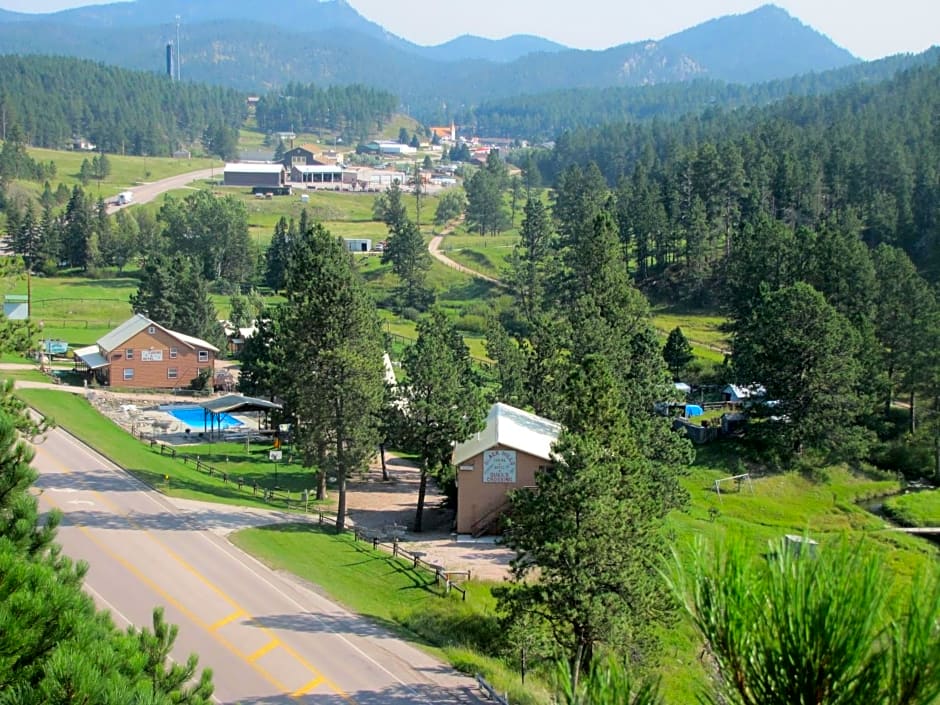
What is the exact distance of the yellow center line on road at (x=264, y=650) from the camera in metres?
23.1

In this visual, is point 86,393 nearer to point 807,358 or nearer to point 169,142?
point 807,358

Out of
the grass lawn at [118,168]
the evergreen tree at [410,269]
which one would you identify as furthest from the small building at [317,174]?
the evergreen tree at [410,269]

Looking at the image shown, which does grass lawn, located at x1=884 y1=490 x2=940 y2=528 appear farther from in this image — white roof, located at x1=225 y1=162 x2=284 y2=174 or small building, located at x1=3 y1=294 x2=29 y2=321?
white roof, located at x1=225 y1=162 x2=284 y2=174

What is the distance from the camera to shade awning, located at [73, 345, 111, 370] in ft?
188

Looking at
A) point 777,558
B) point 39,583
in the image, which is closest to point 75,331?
point 39,583

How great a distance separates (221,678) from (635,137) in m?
158

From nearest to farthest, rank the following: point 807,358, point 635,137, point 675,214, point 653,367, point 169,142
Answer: point 653,367 → point 807,358 → point 675,214 → point 635,137 → point 169,142

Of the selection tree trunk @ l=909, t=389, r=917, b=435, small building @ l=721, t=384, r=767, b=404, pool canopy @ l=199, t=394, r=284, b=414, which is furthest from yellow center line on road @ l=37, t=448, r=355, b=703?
tree trunk @ l=909, t=389, r=917, b=435

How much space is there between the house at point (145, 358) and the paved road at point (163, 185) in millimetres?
67399

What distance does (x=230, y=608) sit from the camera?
1016 inches

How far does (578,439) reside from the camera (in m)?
21.2

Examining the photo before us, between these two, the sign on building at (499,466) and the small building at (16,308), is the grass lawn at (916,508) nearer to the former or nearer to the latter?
the sign on building at (499,466)

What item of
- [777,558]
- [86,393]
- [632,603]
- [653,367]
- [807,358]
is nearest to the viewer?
[777,558]

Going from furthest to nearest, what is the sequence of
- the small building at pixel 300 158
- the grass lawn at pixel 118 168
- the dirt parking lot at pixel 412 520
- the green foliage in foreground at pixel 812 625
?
the small building at pixel 300 158 < the grass lawn at pixel 118 168 < the dirt parking lot at pixel 412 520 < the green foliage in foreground at pixel 812 625
